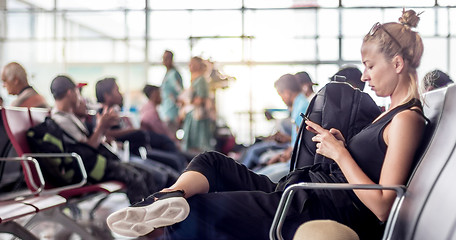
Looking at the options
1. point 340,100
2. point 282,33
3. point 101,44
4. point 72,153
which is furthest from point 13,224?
point 101,44

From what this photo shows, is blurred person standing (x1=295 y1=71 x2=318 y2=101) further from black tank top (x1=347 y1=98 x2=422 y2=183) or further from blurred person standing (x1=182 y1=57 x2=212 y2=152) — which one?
blurred person standing (x1=182 y1=57 x2=212 y2=152)

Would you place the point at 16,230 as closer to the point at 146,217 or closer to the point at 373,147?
the point at 146,217

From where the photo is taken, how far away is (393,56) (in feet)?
5.11

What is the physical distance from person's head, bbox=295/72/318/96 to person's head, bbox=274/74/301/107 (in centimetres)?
2

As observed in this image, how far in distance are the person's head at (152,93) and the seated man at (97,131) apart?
1598 mm

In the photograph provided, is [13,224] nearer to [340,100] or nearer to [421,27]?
[340,100]

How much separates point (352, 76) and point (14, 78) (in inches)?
99.7

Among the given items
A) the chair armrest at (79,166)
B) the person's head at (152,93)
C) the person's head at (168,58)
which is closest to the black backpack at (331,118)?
the chair armrest at (79,166)

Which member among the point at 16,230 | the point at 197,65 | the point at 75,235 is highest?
the point at 197,65

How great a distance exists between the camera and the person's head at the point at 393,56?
5.10 feet

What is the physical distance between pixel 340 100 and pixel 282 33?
8773 mm

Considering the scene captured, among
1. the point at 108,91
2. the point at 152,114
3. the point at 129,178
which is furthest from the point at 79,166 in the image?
the point at 152,114

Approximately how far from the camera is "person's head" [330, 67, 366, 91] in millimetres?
1810

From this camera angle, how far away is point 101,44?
1151 cm
